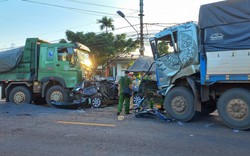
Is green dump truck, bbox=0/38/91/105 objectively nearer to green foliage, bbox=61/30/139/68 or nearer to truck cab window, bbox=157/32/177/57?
truck cab window, bbox=157/32/177/57

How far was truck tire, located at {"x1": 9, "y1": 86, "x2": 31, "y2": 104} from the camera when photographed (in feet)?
42.5

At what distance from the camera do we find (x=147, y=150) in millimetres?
5277

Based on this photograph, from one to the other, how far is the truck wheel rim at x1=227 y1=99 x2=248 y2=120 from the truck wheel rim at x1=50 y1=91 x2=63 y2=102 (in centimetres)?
749

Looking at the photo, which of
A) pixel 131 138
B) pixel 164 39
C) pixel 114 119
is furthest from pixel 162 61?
pixel 131 138

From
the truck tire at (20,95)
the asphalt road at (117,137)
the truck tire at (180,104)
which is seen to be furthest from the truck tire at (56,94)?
the truck tire at (180,104)

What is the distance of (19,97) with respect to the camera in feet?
42.8

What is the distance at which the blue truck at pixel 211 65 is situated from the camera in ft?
23.3

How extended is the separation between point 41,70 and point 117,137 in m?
7.56

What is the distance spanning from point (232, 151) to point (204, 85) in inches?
117

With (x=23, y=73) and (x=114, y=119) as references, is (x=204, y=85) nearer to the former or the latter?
(x=114, y=119)

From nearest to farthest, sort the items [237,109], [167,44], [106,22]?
1. [237,109]
2. [167,44]
3. [106,22]

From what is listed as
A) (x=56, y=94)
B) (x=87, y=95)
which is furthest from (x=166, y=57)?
(x=56, y=94)

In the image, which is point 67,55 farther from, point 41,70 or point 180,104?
point 180,104

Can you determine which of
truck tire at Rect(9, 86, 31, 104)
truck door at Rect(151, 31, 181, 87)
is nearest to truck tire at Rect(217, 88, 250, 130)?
truck door at Rect(151, 31, 181, 87)
